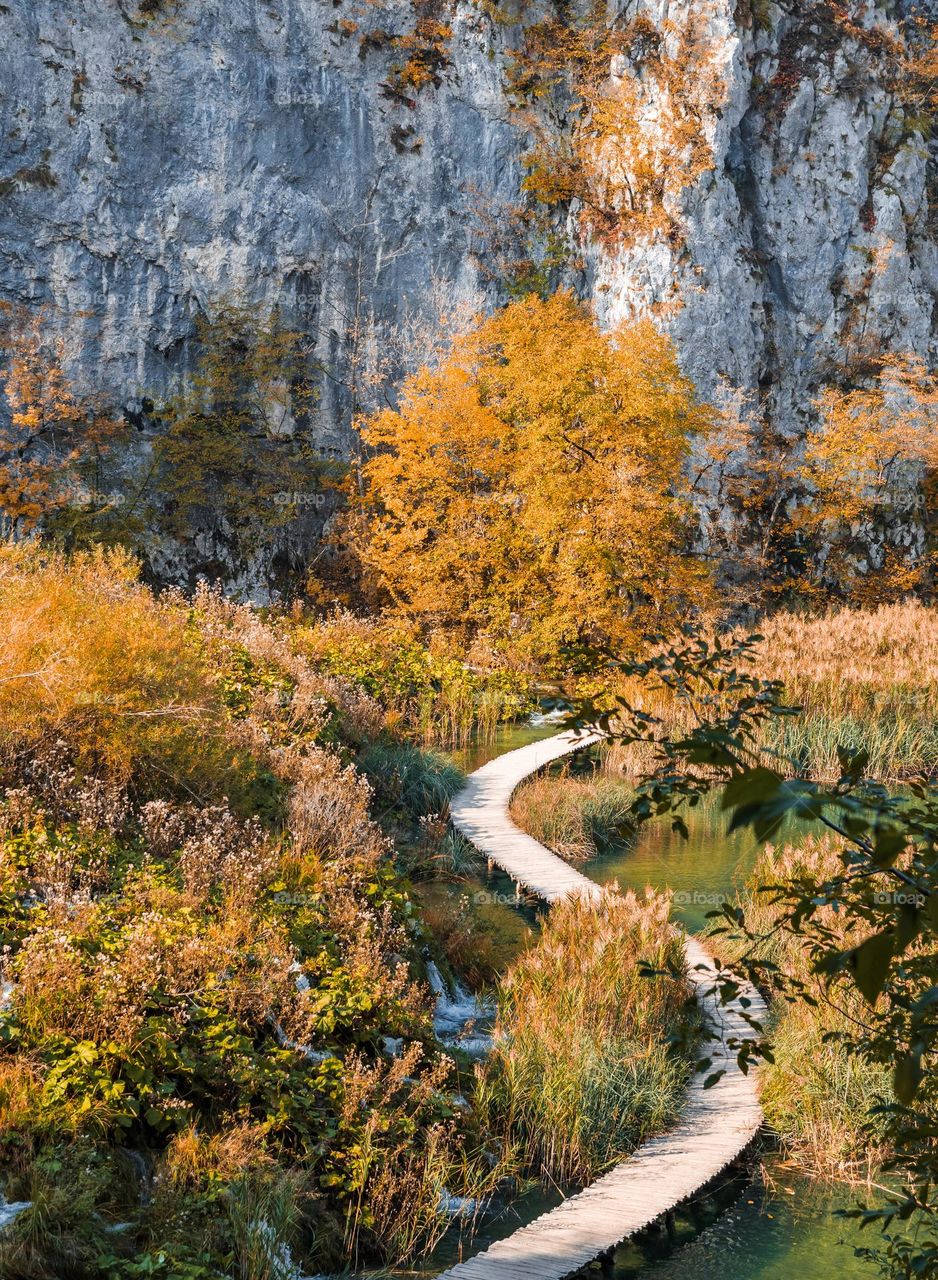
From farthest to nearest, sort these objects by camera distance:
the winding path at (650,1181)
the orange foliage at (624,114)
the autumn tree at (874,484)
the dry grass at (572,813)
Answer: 1. the orange foliage at (624,114)
2. the autumn tree at (874,484)
3. the dry grass at (572,813)
4. the winding path at (650,1181)

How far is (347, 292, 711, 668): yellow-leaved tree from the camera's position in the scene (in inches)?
627

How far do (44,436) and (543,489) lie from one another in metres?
10.5

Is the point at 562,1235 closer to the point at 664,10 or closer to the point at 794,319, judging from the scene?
the point at 794,319

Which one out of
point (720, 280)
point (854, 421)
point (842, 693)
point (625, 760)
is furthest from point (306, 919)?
point (720, 280)

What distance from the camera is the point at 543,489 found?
16.2 m

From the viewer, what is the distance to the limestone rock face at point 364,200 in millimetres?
21688

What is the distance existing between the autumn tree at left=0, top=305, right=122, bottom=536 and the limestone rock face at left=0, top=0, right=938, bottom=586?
28.5 inches

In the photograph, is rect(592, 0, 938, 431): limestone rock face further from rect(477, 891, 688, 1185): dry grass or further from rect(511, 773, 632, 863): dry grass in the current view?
rect(477, 891, 688, 1185): dry grass

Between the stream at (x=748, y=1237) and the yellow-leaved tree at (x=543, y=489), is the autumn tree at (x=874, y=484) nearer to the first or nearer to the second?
the yellow-leaved tree at (x=543, y=489)

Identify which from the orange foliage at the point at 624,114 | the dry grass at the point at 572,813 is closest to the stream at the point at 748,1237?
the dry grass at the point at 572,813

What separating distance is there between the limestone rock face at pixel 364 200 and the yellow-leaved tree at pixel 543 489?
457 cm

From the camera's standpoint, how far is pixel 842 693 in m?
13.0

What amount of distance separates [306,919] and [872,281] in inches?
927

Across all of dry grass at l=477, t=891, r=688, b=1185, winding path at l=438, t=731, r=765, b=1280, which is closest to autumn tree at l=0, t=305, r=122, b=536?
winding path at l=438, t=731, r=765, b=1280
